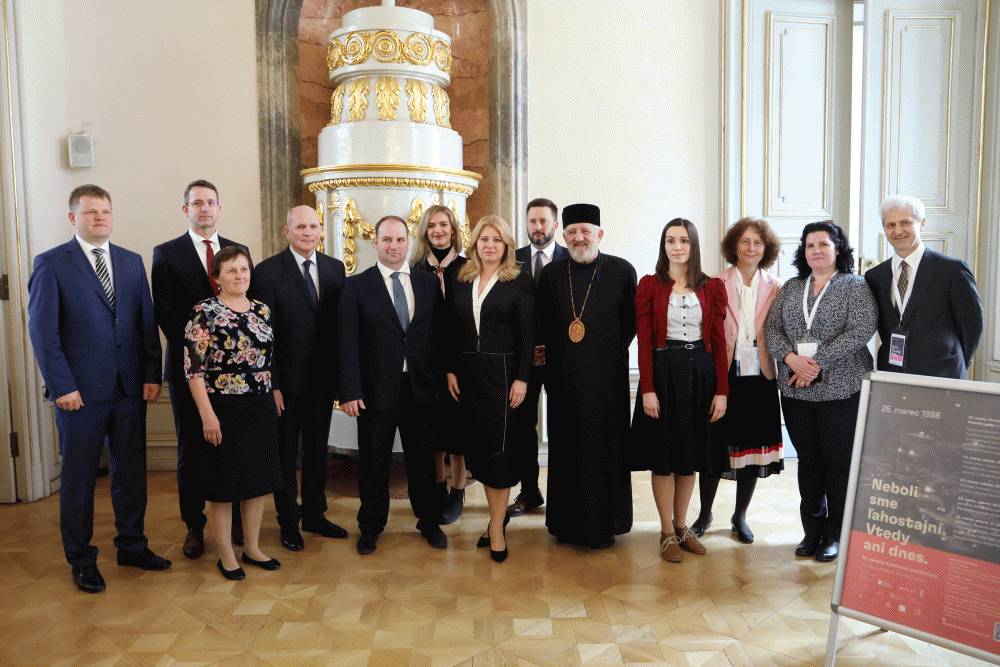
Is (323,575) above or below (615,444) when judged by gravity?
below

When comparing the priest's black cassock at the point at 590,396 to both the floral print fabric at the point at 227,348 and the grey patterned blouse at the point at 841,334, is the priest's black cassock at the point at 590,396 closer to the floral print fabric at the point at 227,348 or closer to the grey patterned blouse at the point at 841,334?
the grey patterned blouse at the point at 841,334

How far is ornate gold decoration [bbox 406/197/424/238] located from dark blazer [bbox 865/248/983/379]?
2.61 m

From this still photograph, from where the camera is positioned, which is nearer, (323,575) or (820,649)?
(820,649)

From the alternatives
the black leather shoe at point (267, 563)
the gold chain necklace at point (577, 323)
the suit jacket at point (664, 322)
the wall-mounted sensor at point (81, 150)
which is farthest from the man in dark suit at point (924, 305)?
the wall-mounted sensor at point (81, 150)

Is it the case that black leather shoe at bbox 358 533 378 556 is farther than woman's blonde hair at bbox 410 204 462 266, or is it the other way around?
woman's blonde hair at bbox 410 204 462 266

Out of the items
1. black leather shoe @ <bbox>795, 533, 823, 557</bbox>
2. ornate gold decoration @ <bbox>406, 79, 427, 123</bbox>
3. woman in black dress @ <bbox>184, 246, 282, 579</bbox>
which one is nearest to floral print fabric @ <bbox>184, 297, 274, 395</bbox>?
woman in black dress @ <bbox>184, 246, 282, 579</bbox>

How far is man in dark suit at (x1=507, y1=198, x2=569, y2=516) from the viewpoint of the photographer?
12.6ft

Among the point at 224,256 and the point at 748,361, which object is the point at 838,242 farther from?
the point at 224,256

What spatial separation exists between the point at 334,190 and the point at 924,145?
153 inches

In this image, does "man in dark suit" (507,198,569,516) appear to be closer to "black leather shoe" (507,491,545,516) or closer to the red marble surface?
"black leather shoe" (507,491,545,516)

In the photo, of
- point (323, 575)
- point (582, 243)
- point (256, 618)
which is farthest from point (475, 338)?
point (256, 618)

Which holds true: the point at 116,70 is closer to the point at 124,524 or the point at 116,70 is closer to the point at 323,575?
the point at 124,524

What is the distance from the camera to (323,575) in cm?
337

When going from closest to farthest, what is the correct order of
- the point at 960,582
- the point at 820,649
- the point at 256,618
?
the point at 960,582 < the point at 820,649 < the point at 256,618
